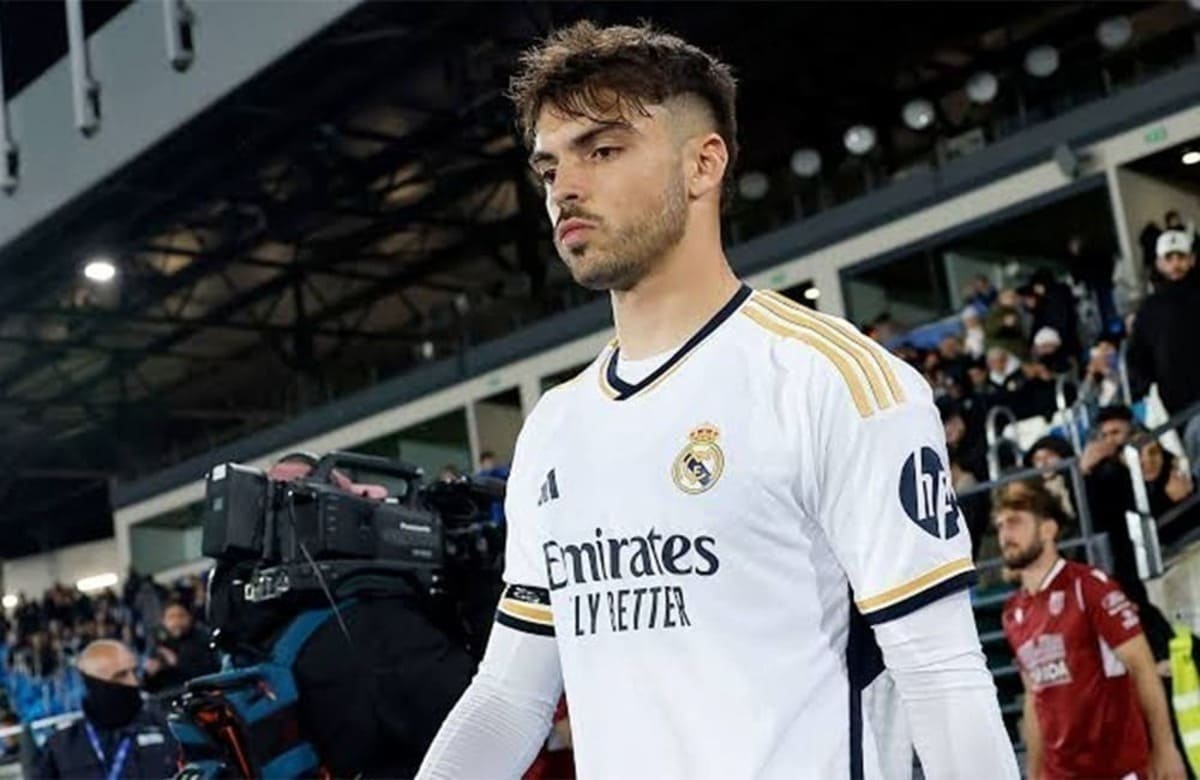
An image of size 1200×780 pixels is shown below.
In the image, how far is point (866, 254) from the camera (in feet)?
50.0

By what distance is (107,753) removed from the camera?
21.2ft

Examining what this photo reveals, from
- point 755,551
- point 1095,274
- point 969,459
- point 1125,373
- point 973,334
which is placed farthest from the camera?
point 1095,274

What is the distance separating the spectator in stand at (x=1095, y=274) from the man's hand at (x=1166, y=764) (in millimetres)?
8061

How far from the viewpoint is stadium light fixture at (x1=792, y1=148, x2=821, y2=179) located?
16.5 meters

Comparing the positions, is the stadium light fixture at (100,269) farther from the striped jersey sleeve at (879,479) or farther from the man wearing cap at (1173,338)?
the striped jersey sleeve at (879,479)

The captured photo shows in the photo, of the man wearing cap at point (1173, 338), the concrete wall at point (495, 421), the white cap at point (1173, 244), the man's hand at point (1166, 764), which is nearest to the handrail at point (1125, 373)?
the man wearing cap at point (1173, 338)

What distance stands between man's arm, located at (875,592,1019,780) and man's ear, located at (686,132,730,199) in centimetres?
56

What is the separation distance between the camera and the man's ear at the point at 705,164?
1.84m

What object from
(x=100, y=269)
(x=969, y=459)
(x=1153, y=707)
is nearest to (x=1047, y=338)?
(x=969, y=459)

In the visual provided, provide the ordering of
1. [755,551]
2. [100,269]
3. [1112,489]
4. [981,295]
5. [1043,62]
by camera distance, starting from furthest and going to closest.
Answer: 1. [100,269]
2. [1043,62]
3. [981,295]
4. [1112,489]
5. [755,551]

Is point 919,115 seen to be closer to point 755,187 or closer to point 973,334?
point 755,187

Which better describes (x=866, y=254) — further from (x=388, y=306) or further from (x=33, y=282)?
(x=388, y=306)

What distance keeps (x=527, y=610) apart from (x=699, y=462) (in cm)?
38

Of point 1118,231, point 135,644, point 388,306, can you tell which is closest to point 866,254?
point 1118,231
